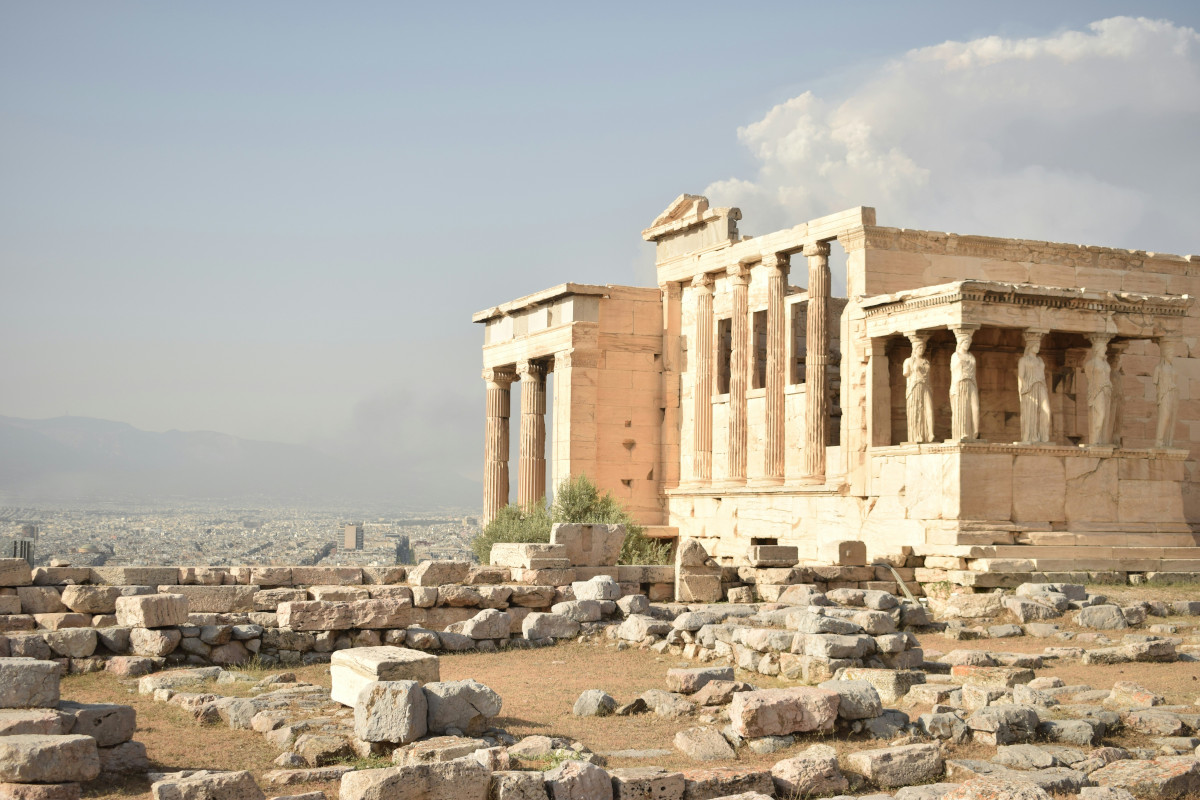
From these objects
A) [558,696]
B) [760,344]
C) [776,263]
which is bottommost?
[558,696]

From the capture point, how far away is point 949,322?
71.6 feet

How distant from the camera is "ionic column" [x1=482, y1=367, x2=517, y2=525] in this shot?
109 ft

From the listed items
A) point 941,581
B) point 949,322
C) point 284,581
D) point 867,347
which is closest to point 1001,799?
point 284,581

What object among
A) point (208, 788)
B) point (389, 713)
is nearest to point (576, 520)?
point (389, 713)

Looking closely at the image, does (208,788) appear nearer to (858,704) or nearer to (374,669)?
(374,669)

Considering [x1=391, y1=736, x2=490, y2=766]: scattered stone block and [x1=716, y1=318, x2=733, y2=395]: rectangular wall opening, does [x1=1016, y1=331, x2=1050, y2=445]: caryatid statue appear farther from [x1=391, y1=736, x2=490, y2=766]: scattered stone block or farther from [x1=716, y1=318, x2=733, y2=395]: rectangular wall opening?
[x1=391, y1=736, x2=490, y2=766]: scattered stone block

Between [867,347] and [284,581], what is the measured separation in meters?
11.8

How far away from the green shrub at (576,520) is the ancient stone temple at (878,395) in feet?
4.39

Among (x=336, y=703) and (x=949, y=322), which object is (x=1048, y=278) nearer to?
(x=949, y=322)

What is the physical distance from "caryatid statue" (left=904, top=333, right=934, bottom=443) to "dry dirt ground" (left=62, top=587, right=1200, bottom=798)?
21.2 feet

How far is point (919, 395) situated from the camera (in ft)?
73.8

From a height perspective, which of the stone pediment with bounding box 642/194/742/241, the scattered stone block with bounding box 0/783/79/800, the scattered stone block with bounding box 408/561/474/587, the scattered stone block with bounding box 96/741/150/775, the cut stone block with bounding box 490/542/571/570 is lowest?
the scattered stone block with bounding box 96/741/150/775

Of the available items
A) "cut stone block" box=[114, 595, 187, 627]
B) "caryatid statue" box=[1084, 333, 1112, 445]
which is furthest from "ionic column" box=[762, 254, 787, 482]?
"cut stone block" box=[114, 595, 187, 627]

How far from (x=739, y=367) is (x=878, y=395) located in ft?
14.9
